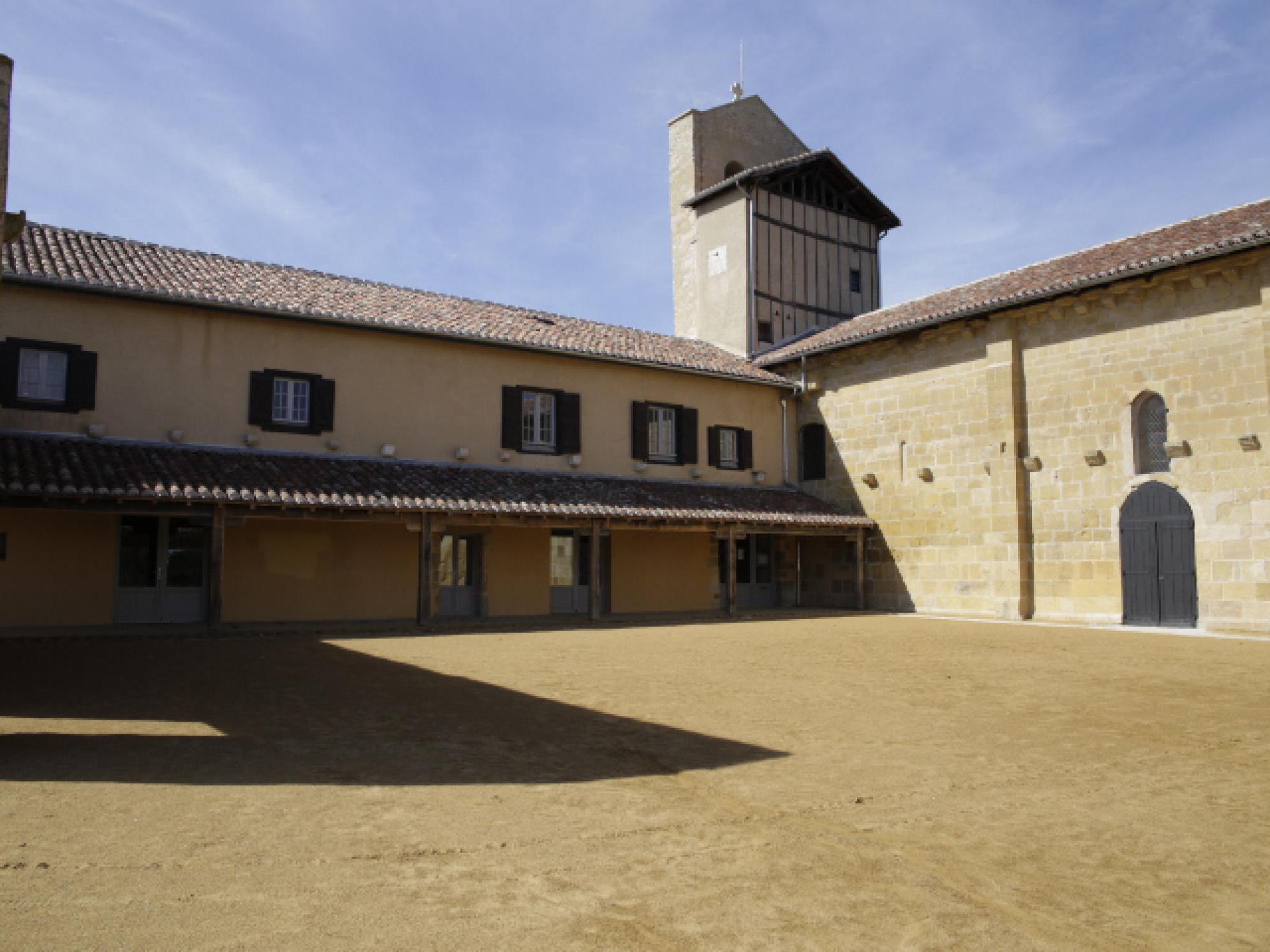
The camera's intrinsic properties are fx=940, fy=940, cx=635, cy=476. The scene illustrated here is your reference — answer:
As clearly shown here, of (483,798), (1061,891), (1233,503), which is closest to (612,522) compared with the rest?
(1233,503)

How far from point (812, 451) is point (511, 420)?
7.35m

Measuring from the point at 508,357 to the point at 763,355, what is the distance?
24.2ft

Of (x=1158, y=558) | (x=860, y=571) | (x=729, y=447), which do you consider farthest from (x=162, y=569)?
(x=1158, y=558)

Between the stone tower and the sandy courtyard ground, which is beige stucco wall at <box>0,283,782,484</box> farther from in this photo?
the sandy courtyard ground

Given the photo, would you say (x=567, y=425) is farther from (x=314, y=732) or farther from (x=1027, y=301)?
(x=314, y=732)

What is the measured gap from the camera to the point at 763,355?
2200 centimetres

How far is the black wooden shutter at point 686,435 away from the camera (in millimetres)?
18994

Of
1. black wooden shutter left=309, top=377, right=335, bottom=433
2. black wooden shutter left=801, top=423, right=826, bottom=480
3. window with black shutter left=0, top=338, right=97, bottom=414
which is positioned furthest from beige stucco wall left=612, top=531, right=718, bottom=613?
window with black shutter left=0, top=338, right=97, bottom=414

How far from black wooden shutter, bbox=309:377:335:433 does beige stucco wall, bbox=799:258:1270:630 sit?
34.1 feet

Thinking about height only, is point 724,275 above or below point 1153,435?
above

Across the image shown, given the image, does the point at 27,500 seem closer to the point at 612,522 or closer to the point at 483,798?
the point at 612,522

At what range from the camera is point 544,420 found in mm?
17375

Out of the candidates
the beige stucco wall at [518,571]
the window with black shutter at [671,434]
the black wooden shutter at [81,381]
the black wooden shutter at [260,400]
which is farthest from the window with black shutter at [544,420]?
the black wooden shutter at [81,381]

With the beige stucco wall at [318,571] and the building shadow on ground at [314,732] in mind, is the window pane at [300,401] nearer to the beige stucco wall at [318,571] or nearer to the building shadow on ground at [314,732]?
the beige stucco wall at [318,571]
